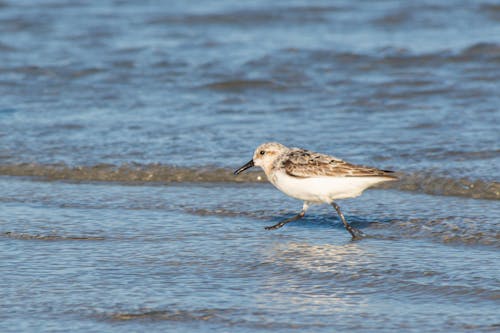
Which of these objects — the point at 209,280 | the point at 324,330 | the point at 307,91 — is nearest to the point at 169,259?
the point at 209,280

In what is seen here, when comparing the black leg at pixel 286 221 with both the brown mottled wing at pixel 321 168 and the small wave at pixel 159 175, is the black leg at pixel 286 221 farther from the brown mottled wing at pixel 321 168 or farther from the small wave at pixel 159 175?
the small wave at pixel 159 175

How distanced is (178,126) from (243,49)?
4.82 m

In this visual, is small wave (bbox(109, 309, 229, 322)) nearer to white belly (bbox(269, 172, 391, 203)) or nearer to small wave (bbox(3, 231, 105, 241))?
small wave (bbox(3, 231, 105, 241))

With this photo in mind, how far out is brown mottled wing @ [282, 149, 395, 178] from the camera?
6.59 meters

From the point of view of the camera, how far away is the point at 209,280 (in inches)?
220

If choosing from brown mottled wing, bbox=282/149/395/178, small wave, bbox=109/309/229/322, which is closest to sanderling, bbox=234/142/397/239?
brown mottled wing, bbox=282/149/395/178

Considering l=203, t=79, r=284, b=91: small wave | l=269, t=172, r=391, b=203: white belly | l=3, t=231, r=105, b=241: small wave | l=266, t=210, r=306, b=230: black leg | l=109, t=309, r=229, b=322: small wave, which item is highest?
l=203, t=79, r=284, b=91: small wave

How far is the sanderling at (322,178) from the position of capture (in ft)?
21.7

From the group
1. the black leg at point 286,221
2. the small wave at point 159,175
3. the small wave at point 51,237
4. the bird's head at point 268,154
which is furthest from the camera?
the small wave at point 159,175

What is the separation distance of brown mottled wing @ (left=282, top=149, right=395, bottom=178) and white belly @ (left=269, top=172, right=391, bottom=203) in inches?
1.2

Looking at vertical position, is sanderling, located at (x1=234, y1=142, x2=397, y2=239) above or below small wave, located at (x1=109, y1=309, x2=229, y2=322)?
above

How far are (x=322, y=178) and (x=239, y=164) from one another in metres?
2.06

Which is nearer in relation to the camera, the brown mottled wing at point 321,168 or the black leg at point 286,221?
the brown mottled wing at point 321,168

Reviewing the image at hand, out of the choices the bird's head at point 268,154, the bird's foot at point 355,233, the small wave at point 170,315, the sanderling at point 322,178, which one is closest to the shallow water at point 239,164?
the small wave at point 170,315
